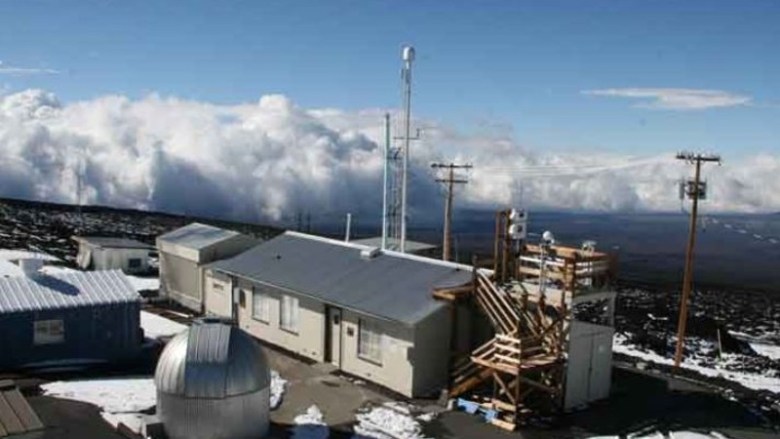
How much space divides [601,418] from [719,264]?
119904 millimetres

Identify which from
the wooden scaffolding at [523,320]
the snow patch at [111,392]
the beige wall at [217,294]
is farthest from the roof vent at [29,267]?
the wooden scaffolding at [523,320]

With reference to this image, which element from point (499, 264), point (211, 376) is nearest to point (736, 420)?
point (499, 264)

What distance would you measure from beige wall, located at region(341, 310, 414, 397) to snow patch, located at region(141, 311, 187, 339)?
25.5ft

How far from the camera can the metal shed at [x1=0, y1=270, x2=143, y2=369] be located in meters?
26.2

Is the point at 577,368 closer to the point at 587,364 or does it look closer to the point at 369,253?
the point at 587,364

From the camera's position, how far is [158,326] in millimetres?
33656

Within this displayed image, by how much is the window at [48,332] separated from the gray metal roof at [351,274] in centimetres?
763

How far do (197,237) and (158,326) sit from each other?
6654 mm

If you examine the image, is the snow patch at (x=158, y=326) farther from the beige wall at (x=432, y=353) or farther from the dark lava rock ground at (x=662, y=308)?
the dark lava rock ground at (x=662, y=308)

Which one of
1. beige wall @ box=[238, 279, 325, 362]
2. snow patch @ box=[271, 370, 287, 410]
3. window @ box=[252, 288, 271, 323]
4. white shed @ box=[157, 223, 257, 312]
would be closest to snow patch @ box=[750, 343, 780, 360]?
beige wall @ box=[238, 279, 325, 362]

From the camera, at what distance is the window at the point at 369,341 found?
26.4 metres

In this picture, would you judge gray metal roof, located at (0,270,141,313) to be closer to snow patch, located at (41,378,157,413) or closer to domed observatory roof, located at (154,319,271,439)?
snow patch, located at (41,378,157,413)

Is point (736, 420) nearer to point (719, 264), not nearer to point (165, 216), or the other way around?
point (165, 216)

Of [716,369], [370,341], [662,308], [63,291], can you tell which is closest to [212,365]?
[370,341]
